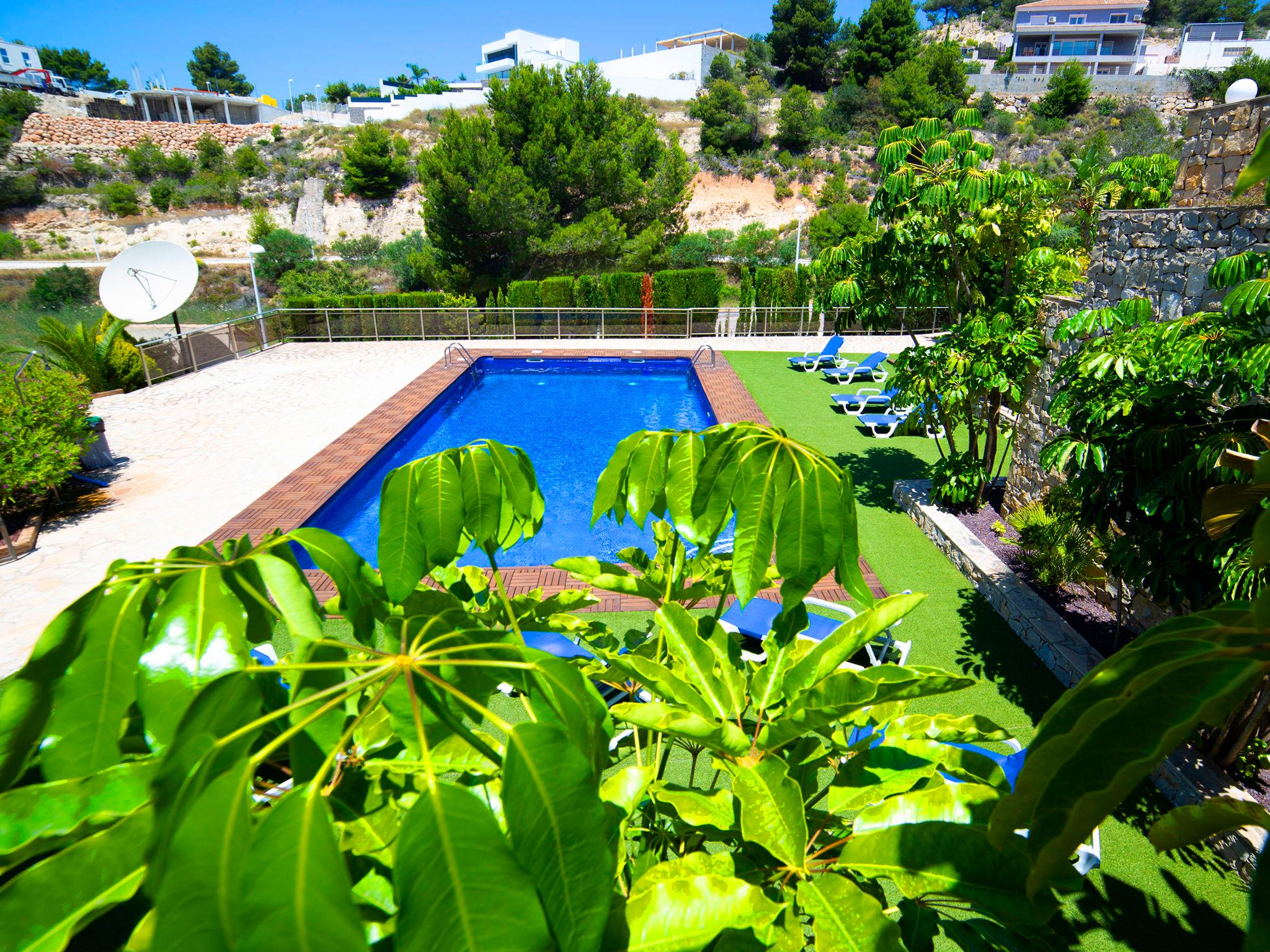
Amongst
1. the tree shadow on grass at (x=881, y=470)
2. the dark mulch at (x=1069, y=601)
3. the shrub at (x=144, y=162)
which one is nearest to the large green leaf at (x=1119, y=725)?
the dark mulch at (x=1069, y=601)

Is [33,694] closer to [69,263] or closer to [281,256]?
[281,256]

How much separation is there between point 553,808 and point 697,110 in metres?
65.2

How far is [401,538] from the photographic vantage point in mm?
1573

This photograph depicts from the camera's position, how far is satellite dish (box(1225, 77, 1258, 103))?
18.7 ft

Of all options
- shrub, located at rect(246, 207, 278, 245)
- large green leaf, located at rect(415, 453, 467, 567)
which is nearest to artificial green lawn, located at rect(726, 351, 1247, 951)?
large green leaf, located at rect(415, 453, 467, 567)

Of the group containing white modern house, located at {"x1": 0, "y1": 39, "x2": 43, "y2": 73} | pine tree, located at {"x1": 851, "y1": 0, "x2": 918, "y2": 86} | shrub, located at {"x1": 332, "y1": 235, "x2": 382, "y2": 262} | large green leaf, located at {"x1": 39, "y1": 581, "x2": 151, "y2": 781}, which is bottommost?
large green leaf, located at {"x1": 39, "y1": 581, "x2": 151, "y2": 781}

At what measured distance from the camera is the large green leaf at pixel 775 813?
128 centimetres

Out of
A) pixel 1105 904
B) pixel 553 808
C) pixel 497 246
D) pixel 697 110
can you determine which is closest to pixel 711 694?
pixel 553 808

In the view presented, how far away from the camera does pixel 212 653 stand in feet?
3.35

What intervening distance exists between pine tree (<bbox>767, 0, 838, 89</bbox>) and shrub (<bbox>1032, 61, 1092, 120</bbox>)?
1880 centimetres

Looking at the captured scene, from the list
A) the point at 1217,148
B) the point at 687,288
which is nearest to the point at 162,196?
the point at 687,288

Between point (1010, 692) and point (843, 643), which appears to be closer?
point (843, 643)

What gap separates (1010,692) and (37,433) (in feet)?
37.8

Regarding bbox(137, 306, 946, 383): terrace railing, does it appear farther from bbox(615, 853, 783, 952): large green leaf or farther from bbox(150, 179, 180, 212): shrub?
bbox(150, 179, 180, 212): shrub
